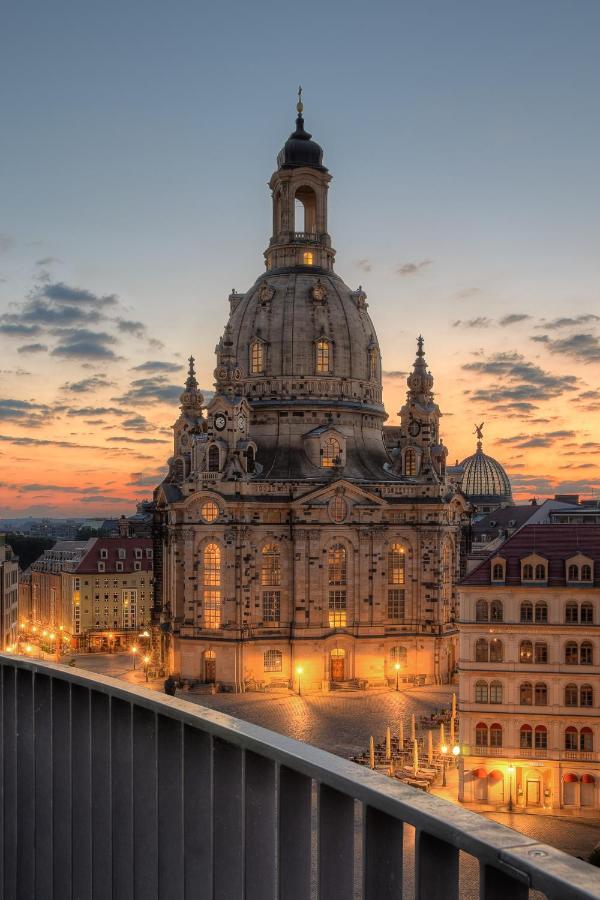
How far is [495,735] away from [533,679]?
3459mm

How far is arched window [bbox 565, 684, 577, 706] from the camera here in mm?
48906

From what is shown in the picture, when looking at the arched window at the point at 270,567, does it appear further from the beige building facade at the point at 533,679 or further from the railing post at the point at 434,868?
the railing post at the point at 434,868

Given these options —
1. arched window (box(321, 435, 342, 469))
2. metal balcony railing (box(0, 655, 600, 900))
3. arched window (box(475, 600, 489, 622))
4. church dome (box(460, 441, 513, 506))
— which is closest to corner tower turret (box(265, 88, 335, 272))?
arched window (box(321, 435, 342, 469))

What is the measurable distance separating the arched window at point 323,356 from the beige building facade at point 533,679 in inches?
1612

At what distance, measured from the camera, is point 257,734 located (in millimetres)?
7539

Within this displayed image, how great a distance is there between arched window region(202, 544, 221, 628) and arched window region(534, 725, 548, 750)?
121 feet

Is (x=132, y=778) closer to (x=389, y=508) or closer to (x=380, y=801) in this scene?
(x=380, y=801)

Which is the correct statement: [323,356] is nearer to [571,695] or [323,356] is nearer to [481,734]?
[481,734]

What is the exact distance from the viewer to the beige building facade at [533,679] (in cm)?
4825

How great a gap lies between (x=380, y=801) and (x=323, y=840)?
0.85 metres

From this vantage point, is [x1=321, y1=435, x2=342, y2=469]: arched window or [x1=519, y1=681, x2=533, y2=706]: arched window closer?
[x1=519, y1=681, x2=533, y2=706]: arched window

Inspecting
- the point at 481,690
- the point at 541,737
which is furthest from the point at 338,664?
the point at 541,737

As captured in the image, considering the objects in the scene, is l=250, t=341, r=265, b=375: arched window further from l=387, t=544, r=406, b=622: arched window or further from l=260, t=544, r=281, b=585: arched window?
l=387, t=544, r=406, b=622: arched window

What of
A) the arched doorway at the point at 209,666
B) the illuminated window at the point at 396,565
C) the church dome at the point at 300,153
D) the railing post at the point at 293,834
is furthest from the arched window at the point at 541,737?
the church dome at the point at 300,153
